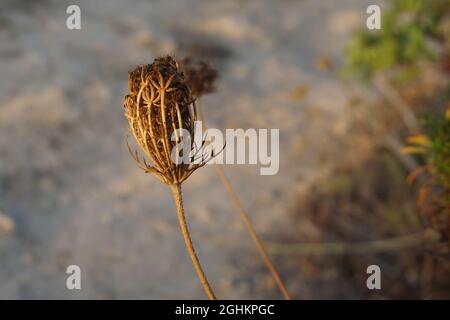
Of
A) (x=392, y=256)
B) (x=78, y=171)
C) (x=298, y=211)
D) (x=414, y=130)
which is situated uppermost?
(x=414, y=130)

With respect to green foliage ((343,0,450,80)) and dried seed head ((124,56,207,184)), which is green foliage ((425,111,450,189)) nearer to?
dried seed head ((124,56,207,184))

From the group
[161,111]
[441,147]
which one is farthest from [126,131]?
[161,111]

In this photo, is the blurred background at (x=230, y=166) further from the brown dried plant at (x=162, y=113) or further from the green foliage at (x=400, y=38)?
the brown dried plant at (x=162, y=113)

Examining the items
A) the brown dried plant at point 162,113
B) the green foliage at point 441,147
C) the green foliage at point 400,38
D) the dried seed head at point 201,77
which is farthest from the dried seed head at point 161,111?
the green foliage at point 400,38

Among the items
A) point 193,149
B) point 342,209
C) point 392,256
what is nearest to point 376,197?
point 342,209

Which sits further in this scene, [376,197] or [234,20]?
[234,20]

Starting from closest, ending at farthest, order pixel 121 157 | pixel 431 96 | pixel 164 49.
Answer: pixel 121 157, pixel 431 96, pixel 164 49

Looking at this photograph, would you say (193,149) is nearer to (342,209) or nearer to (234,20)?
(342,209)
